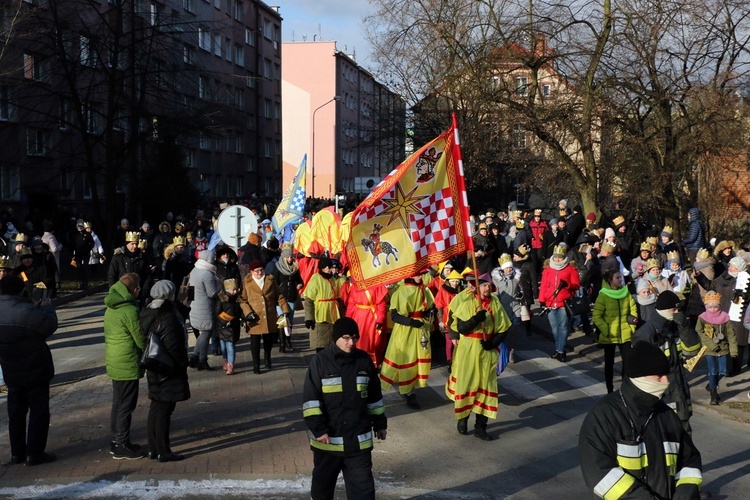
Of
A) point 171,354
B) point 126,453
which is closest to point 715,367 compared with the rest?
point 171,354

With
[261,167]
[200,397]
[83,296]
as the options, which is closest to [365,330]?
[200,397]

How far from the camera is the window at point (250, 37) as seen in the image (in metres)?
65.0

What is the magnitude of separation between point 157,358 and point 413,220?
310 cm

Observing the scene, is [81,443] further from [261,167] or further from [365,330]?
[261,167]

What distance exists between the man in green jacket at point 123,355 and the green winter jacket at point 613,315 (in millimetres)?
5834

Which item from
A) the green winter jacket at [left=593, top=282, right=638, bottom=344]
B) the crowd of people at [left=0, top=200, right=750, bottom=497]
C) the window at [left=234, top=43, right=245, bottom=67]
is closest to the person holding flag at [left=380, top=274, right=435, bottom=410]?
the crowd of people at [left=0, top=200, right=750, bottom=497]

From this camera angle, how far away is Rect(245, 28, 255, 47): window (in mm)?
65000

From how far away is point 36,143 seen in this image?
34000mm

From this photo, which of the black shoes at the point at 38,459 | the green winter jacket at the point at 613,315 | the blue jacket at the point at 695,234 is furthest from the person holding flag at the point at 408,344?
the blue jacket at the point at 695,234

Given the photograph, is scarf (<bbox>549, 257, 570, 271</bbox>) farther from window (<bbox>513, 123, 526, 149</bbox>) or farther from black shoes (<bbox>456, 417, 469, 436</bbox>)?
window (<bbox>513, 123, 526, 149</bbox>)

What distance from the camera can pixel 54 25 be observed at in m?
27.7

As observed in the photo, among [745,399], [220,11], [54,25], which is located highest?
[220,11]

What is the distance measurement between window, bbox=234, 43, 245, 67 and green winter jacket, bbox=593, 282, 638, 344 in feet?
178

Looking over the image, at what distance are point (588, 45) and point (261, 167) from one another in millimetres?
45962
